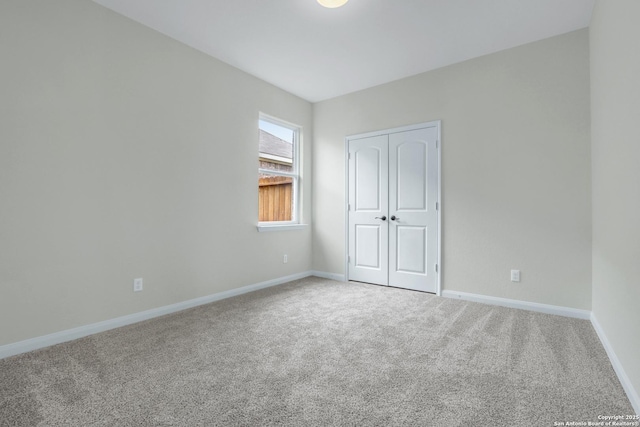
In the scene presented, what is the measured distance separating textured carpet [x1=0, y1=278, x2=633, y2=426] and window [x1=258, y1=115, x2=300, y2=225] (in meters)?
1.70

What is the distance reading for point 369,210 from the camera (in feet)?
14.0

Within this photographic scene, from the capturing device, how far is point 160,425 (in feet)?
4.61

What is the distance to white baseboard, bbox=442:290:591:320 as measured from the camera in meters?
2.88

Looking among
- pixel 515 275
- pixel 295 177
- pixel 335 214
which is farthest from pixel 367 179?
pixel 515 275

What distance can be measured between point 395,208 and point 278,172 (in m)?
1.68

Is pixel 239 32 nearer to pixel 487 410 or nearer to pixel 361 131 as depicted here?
pixel 361 131

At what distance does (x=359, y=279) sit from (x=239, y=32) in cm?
329

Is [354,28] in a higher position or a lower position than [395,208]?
higher

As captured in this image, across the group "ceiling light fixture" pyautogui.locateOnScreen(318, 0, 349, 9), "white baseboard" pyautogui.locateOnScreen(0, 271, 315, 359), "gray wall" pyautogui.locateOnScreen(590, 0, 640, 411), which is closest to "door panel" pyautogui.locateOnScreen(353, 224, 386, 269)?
"white baseboard" pyautogui.locateOnScreen(0, 271, 315, 359)

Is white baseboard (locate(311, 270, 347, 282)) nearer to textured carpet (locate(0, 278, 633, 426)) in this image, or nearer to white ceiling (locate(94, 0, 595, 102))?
textured carpet (locate(0, 278, 633, 426))

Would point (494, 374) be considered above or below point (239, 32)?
below

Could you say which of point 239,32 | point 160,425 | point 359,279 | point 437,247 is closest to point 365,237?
point 359,279

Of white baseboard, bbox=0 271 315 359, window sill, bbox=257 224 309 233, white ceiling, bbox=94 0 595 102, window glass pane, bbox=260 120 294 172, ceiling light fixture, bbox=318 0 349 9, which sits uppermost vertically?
white ceiling, bbox=94 0 595 102

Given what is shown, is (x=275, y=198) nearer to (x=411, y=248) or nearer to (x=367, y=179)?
(x=367, y=179)
